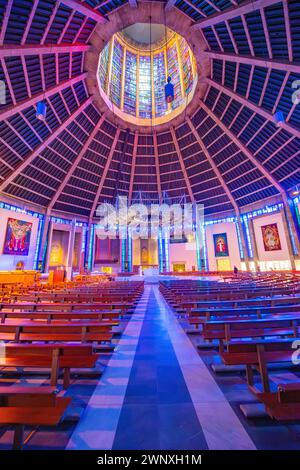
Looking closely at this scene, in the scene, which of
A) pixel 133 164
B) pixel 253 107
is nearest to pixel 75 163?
pixel 133 164

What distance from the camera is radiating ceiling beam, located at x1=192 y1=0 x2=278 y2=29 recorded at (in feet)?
29.8

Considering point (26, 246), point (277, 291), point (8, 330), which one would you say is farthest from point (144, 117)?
point (8, 330)

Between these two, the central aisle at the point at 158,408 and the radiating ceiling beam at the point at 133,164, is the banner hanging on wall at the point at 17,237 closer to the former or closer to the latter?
the radiating ceiling beam at the point at 133,164

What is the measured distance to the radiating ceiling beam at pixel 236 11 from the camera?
9.10m

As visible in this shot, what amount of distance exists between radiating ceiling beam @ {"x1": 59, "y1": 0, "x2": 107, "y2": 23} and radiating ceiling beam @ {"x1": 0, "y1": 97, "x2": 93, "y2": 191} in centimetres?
665

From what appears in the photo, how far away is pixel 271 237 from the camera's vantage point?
2111 centimetres

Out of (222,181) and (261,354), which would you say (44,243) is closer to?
(222,181)

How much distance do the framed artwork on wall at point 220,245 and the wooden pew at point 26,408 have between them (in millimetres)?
26221

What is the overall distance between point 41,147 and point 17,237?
8.76m

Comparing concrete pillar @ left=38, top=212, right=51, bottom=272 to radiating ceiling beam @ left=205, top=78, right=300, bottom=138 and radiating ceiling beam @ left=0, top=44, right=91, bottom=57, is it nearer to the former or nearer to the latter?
radiating ceiling beam @ left=0, top=44, right=91, bottom=57

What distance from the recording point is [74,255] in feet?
86.7

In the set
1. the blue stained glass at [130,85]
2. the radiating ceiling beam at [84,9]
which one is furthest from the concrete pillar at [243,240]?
the radiating ceiling beam at [84,9]

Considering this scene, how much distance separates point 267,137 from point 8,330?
21462mm
